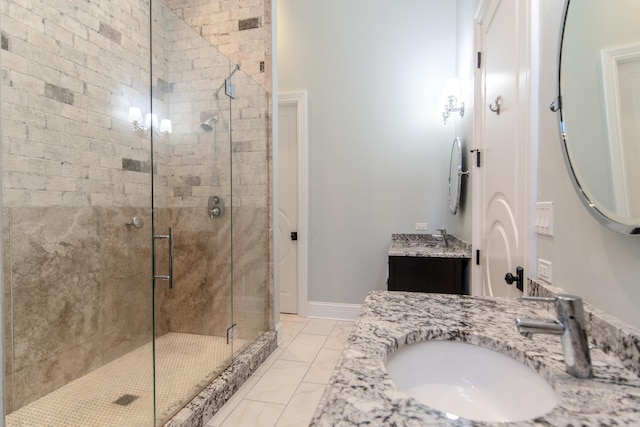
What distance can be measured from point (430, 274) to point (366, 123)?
158cm

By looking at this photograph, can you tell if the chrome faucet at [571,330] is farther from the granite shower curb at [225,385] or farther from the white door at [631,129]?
the granite shower curb at [225,385]

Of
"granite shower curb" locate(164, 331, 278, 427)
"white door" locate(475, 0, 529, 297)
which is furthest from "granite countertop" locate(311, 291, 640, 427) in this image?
"granite shower curb" locate(164, 331, 278, 427)

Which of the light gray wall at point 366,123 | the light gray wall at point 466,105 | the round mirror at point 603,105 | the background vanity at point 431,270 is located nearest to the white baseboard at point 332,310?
the light gray wall at point 366,123

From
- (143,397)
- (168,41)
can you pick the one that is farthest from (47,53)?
(143,397)

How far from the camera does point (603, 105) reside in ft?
2.61

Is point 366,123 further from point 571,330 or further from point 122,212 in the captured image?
point 571,330

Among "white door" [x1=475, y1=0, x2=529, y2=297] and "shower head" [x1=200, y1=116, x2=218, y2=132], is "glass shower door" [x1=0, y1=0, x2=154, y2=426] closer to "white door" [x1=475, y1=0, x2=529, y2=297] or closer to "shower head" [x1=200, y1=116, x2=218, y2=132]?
"shower head" [x1=200, y1=116, x2=218, y2=132]

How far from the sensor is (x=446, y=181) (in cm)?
300

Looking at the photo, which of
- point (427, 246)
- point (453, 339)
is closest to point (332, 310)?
point (427, 246)

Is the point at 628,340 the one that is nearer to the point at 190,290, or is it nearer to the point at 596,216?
the point at 596,216

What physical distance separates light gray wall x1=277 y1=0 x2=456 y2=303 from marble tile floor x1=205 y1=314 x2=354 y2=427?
1.78ft

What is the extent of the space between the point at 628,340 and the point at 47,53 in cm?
286

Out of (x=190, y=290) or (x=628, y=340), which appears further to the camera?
(x=190, y=290)

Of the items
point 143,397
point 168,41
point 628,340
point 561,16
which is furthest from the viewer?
point 168,41
